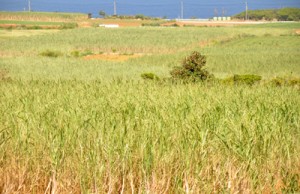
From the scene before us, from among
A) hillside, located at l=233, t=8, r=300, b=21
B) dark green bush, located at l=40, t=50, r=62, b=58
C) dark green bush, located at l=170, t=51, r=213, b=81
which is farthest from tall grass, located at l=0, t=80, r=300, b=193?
hillside, located at l=233, t=8, r=300, b=21

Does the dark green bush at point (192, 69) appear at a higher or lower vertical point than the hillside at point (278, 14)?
lower

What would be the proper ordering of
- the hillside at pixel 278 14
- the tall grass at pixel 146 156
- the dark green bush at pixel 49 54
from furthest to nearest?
the hillside at pixel 278 14 < the dark green bush at pixel 49 54 < the tall grass at pixel 146 156

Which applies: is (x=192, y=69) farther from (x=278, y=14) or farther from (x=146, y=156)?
(x=278, y=14)

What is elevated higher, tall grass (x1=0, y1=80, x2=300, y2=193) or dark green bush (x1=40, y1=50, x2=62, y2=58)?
dark green bush (x1=40, y1=50, x2=62, y2=58)

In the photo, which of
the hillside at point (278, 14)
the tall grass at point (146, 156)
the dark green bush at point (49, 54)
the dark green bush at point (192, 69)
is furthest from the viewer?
the hillside at point (278, 14)

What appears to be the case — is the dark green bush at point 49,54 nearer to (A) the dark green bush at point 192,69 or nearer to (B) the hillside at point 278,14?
(A) the dark green bush at point 192,69

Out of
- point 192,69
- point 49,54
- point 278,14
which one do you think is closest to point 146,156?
point 192,69

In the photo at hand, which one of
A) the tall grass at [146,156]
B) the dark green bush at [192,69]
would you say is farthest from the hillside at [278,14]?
the tall grass at [146,156]

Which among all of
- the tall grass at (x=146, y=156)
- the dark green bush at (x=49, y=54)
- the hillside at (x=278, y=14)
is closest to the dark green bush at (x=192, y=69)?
the tall grass at (x=146, y=156)

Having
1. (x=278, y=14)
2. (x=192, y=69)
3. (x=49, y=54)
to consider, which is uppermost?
(x=278, y=14)

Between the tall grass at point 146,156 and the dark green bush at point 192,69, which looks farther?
the dark green bush at point 192,69

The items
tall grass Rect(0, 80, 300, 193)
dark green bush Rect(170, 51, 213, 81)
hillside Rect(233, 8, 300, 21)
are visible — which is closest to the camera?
tall grass Rect(0, 80, 300, 193)

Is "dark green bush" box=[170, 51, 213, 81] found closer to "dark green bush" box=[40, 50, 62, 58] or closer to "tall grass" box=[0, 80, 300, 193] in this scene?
"tall grass" box=[0, 80, 300, 193]

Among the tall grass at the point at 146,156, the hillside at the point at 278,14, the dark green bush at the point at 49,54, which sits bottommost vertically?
the tall grass at the point at 146,156
